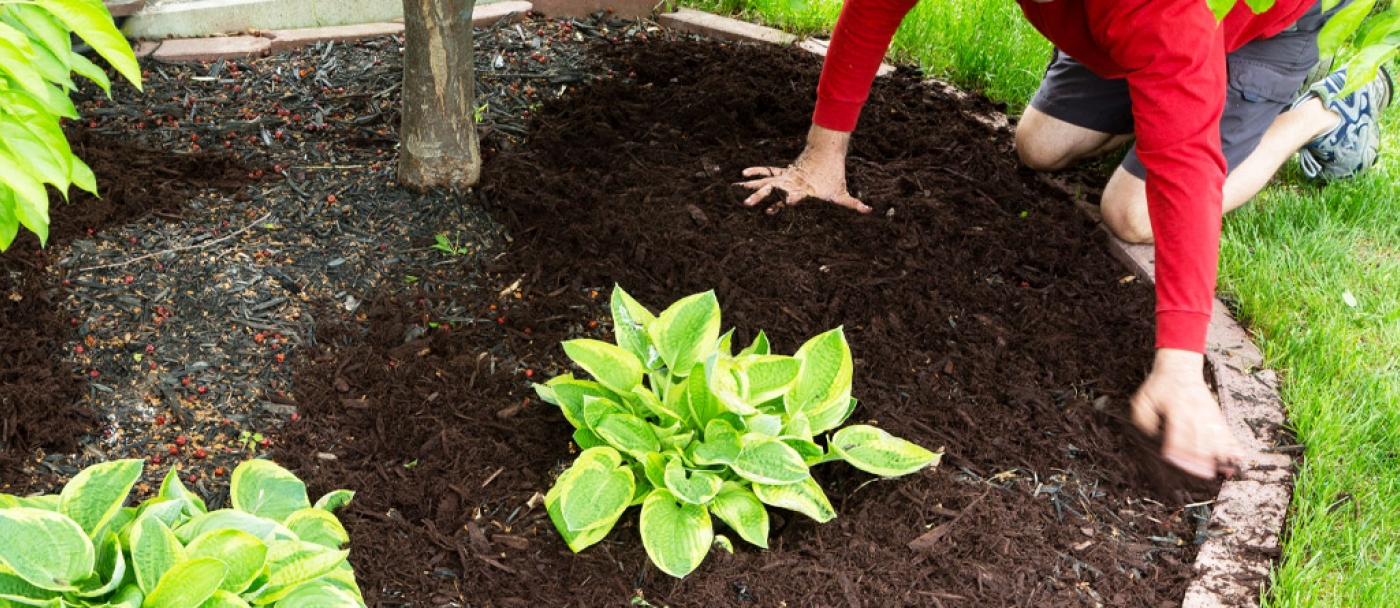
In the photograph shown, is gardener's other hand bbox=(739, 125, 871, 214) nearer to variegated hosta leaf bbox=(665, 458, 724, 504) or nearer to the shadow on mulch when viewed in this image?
variegated hosta leaf bbox=(665, 458, 724, 504)

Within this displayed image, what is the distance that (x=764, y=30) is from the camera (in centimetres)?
408

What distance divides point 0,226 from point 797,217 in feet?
6.59

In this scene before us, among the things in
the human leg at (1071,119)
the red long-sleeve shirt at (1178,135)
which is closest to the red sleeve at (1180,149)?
the red long-sleeve shirt at (1178,135)

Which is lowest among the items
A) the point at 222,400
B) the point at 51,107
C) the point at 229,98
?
the point at 222,400

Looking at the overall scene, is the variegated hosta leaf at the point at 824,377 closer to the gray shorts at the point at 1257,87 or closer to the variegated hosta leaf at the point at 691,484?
the variegated hosta leaf at the point at 691,484

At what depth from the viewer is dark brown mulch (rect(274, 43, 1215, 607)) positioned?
208 cm

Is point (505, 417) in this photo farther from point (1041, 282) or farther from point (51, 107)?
point (1041, 282)

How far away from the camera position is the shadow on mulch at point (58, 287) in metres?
2.18

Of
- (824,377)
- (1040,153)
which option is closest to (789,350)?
(824,377)

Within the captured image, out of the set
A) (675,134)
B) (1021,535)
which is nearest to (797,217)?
(675,134)

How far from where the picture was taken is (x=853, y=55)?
291 centimetres

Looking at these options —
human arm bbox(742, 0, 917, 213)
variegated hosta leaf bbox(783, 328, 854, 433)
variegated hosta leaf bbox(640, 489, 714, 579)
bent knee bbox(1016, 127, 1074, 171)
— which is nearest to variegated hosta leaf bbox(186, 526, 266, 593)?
variegated hosta leaf bbox(640, 489, 714, 579)

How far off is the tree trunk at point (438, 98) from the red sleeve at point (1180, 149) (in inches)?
62.3

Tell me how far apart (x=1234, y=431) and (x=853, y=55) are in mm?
1329
